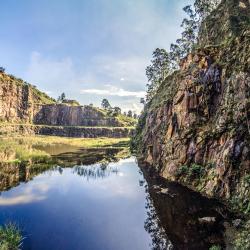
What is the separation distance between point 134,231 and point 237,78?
80.2ft

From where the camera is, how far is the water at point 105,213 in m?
25.1

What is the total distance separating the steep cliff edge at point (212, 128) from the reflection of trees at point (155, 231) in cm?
783

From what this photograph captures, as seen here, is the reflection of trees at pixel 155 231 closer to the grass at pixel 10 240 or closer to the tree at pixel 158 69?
the grass at pixel 10 240

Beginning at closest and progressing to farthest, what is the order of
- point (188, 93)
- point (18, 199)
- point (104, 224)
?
point (104, 224) → point (18, 199) → point (188, 93)

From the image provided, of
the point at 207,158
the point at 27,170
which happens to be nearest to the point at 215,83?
the point at 207,158

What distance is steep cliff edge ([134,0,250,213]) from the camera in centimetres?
3369

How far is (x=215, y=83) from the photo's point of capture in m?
47.3

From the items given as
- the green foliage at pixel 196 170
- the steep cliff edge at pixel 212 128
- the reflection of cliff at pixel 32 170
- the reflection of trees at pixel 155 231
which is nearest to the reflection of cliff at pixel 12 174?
the reflection of cliff at pixel 32 170

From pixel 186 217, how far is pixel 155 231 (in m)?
4.31

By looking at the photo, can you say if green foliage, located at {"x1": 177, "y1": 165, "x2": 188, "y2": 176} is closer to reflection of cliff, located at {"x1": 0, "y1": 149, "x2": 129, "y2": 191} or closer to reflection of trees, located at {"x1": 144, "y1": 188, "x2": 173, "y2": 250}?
reflection of trees, located at {"x1": 144, "y1": 188, "x2": 173, "y2": 250}

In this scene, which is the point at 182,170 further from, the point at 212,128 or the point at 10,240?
the point at 10,240

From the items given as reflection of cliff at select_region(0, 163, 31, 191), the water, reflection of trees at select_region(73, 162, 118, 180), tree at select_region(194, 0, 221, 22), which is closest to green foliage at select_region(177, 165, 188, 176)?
the water

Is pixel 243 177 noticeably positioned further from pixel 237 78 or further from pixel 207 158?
pixel 237 78

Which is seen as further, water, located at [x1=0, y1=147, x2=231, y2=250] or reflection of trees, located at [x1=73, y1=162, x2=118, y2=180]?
reflection of trees, located at [x1=73, y1=162, x2=118, y2=180]
